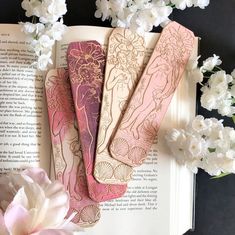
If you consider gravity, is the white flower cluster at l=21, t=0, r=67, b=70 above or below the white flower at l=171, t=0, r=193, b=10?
below

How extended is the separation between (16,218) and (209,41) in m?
0.35

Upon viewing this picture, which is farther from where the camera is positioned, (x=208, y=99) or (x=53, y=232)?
(x=208, y=99)

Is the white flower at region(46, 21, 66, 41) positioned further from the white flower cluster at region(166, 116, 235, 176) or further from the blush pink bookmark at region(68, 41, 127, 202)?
the white flower cluster at region(166, 116, 235, 176)

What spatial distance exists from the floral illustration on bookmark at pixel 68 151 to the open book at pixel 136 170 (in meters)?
0.01

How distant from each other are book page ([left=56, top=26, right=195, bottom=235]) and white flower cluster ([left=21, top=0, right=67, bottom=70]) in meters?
0.02

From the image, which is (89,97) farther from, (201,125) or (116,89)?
(201,125)

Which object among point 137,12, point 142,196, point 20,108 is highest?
point 137,12

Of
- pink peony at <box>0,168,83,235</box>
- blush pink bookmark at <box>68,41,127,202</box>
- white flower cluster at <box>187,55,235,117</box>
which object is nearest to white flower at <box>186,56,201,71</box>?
white flower cluster at <box>187,55,235,117</box>

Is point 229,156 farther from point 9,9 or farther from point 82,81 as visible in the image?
point 9,9

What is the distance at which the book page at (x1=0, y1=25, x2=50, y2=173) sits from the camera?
23.9 inches

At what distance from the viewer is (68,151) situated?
613 mm

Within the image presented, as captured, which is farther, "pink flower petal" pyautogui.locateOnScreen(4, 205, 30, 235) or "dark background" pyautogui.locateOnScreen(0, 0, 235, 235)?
"dark background" pyautogui.locateOnScreen(0, 0, 235, 235)

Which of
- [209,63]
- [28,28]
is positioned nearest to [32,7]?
[28,28]

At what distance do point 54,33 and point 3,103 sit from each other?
10 cm
